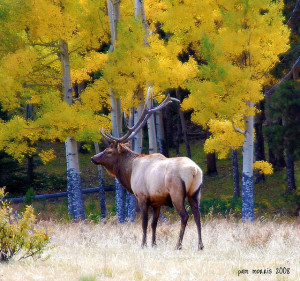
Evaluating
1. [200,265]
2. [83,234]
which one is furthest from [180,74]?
[200,265]

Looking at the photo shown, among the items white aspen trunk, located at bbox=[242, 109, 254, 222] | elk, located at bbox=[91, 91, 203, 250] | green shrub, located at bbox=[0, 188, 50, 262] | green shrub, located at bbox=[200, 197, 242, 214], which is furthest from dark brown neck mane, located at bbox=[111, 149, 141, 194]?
green shrub, located at bbox=[200, 197, 242, 214]

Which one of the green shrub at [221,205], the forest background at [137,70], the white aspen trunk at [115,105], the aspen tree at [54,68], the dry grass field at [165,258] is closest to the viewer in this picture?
the dry grass field at [165,258]

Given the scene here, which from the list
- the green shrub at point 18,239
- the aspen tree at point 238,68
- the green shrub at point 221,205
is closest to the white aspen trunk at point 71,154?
the aspen tree at point 238,68

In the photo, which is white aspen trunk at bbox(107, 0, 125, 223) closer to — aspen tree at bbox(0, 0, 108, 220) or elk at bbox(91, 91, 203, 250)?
aspen tree at bbox(0, 0, 108, 220)

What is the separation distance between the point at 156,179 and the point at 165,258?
6.46 feet

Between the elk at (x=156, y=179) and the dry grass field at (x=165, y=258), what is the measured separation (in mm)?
585

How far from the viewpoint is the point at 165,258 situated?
7.60m

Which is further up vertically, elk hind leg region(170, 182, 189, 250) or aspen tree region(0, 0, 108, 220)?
aspen tree region(0, 0, 108, 220)

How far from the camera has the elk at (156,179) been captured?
8844 mm

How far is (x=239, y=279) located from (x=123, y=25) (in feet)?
31.4

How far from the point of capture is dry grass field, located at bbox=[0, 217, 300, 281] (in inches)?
251

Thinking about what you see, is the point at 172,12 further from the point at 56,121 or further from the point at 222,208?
the point at 222,208

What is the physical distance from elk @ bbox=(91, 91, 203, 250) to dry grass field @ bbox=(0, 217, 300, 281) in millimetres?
585

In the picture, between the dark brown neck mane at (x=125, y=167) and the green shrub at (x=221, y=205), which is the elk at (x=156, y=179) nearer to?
the dark brown neck mane at (x=125, y=167)
